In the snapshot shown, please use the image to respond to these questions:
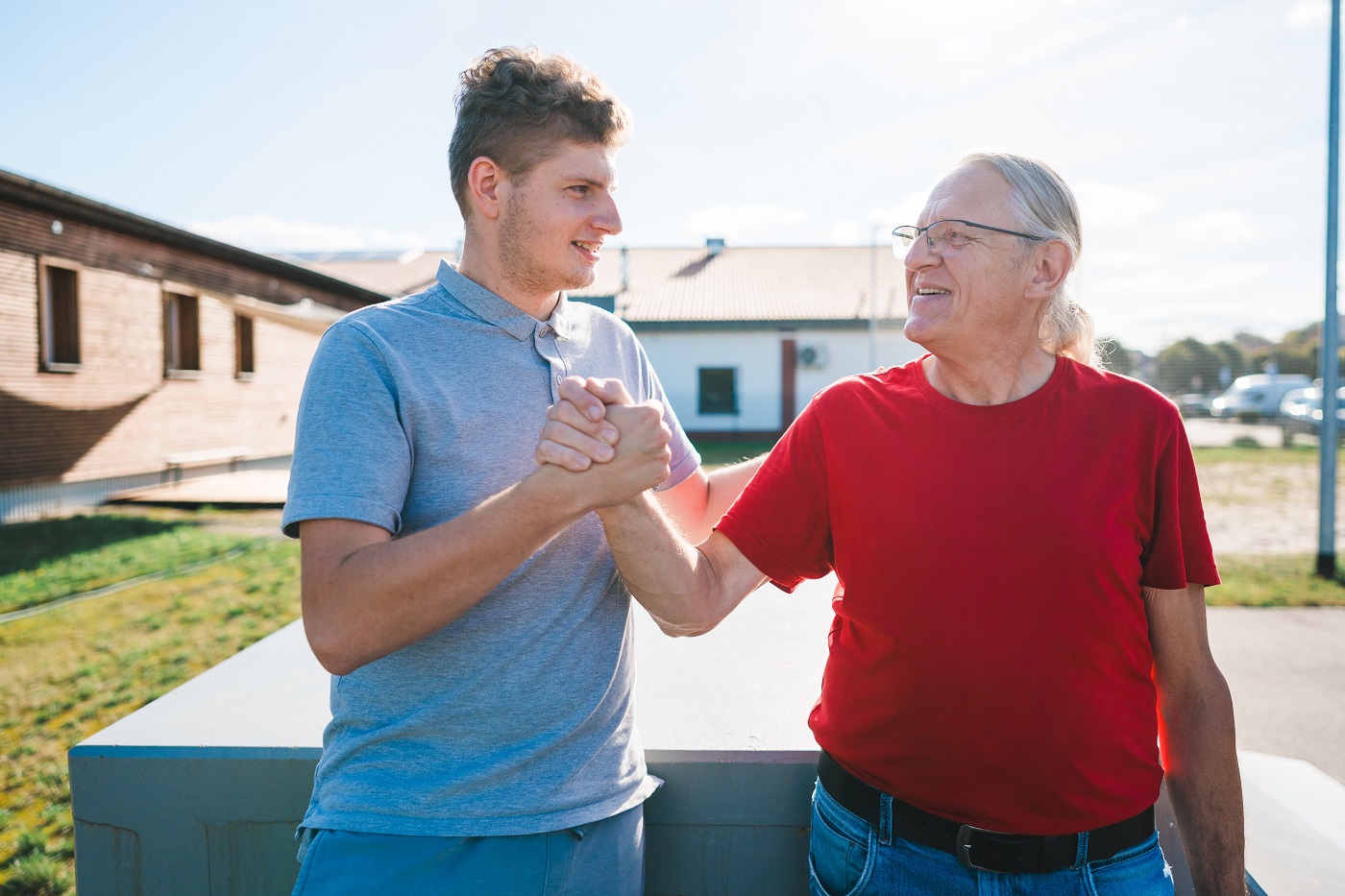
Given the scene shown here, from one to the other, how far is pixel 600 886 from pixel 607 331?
1.12 metres

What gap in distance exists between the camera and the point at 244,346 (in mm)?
16281

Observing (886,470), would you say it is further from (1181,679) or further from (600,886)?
(600,886)

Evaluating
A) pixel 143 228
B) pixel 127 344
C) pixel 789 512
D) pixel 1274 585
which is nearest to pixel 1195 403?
pixel 1274 585

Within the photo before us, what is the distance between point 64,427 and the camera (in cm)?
1173

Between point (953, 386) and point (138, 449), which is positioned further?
point (138, 449)

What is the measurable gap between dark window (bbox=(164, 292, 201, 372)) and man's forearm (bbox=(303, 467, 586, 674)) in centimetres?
1505

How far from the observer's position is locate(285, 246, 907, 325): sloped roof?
26453 millimetres

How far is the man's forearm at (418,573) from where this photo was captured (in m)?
1.31

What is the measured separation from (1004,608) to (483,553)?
0.91 meters

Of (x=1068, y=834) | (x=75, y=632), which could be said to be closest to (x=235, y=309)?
(x=75, y=632)

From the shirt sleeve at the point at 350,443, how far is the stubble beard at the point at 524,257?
1.10 ft

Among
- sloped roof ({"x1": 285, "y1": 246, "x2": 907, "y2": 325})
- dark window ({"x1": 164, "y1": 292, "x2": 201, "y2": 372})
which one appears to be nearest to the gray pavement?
dark window ({"x1": 164, "y1": 292, "x2": 201, "y2": 372})

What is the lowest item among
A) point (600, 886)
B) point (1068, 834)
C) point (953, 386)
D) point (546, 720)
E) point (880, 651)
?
point (600, 886)

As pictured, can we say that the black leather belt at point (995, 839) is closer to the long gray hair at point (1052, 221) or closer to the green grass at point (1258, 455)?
the long gray hair at point (1052, 221)
